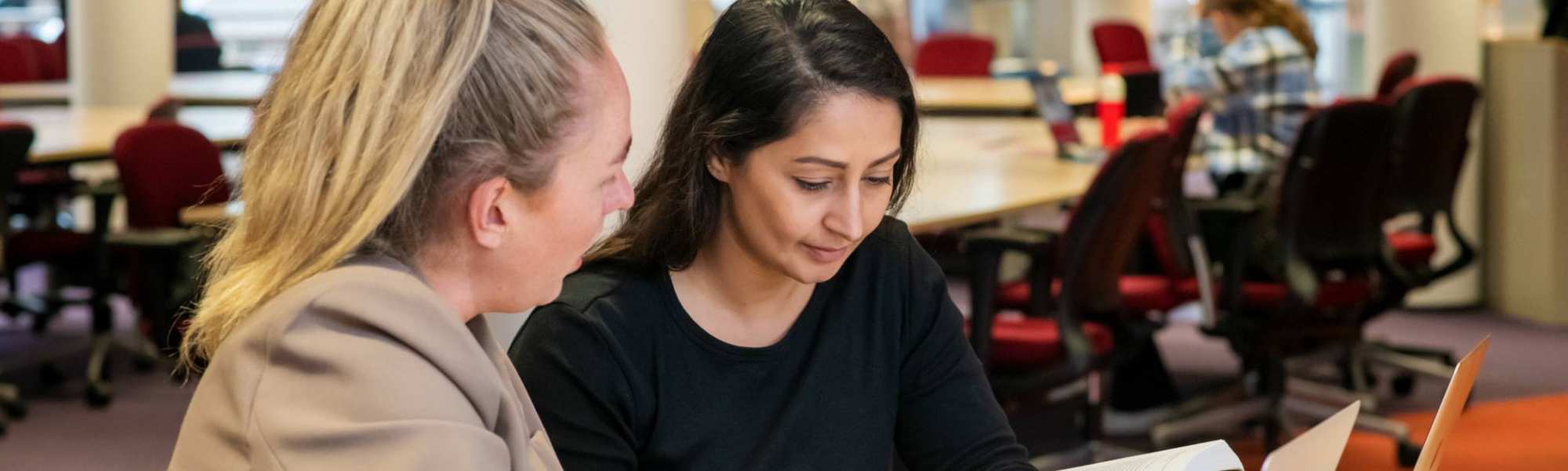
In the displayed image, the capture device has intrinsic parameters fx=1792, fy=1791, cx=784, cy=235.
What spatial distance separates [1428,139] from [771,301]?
3378mm

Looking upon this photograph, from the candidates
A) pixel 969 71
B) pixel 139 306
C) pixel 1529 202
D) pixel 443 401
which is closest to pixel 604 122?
pixel 443 401

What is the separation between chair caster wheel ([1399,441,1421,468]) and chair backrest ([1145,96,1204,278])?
0.63 m

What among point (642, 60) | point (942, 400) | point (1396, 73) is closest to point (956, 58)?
point (1396, 73)

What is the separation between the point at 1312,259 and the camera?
4.20 metres

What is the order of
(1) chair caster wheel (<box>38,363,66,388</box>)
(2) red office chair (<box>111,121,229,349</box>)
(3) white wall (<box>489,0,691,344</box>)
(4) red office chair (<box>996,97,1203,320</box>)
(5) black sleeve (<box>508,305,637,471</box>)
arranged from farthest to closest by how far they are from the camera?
(1) chair caster wheel (<box>38,363,66,388</box>)
(2) red office chair (<box>111,121,229,349</box>)
(4) red office chair (<box>996,97,1203,320</box>)
(3) white wall (<box>489,0,691,344</box>)
(5) black sleeve (<box>508,305,637,471</box>)

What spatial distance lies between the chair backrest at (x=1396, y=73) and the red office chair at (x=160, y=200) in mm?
3571

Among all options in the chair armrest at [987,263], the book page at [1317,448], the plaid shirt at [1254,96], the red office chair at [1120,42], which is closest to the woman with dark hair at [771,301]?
the book page at [1317,448]

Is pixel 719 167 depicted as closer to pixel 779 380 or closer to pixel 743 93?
pixel 743 93

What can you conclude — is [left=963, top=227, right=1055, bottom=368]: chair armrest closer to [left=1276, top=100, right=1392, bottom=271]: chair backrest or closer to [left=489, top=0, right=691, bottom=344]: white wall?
[left=1276, top=100, right=1392, bottom=271]: chair backrest

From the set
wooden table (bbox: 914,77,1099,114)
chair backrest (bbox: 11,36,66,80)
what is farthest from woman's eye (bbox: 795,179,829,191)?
chair backrest (bbox: 11,36,66,80)

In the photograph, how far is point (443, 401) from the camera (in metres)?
0.95

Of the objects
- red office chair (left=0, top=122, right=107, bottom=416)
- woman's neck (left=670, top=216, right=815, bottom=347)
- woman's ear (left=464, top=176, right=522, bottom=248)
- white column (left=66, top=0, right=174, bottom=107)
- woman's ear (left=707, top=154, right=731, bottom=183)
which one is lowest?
white column (left=66, top=0, right=174, bottom=107)

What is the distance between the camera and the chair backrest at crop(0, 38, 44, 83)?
8.82 metres

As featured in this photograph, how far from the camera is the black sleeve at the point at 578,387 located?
165cm
